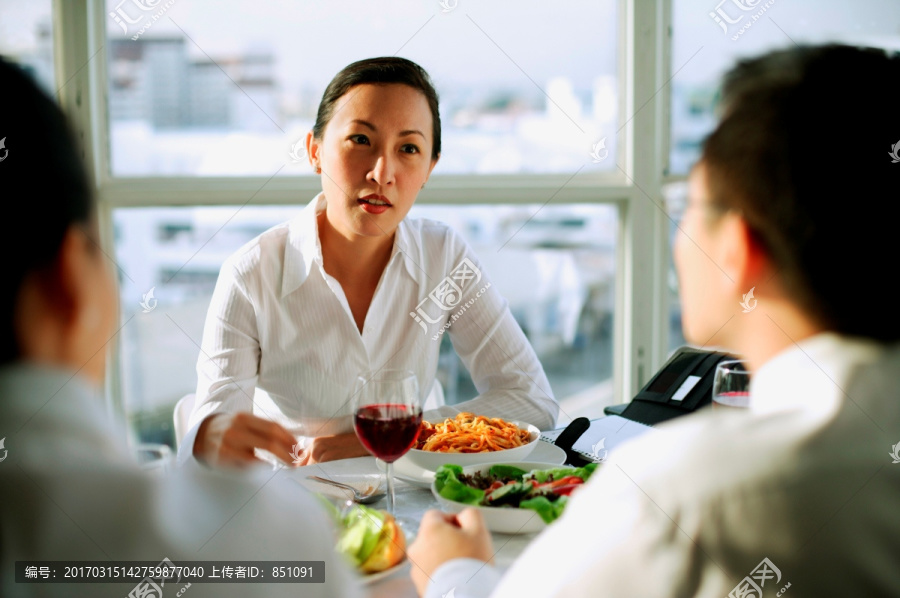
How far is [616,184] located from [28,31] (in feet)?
8.75

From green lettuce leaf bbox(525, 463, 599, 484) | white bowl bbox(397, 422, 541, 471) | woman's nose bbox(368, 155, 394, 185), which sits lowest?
white bowl bbox(397, 422, 541, 471)

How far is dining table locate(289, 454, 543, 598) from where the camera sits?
1029 mm

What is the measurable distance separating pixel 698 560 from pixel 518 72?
3.06 meters

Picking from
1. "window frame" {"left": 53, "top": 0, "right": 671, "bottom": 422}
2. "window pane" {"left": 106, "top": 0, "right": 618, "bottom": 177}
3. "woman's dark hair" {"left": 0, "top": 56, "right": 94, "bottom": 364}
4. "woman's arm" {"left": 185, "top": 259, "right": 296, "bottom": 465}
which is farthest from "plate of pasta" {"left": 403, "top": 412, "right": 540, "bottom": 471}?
"window pane" {"left": 106, "top": 0, "right": 618, "bottom": 177}

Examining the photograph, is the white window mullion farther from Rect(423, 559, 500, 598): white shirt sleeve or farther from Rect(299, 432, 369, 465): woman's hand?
Rect(423, 559, 500, 598): white shirt sleeve

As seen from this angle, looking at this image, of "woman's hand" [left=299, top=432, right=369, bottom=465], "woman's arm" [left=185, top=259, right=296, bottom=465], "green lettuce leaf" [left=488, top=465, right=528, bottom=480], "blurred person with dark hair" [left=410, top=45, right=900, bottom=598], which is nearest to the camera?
"blurred person with dark hair" [left=410, top=45, right=900, bottom=598]

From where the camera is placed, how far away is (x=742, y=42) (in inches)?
134

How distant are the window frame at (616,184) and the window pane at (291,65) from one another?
0.23ft

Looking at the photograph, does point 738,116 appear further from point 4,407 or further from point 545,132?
point 545,132

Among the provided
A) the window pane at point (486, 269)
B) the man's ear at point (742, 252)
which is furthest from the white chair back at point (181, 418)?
the man's ear at point (742, 252)

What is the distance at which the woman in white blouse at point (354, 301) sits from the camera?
6.60 feet

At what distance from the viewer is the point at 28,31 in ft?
10.4

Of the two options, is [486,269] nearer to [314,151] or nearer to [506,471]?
[314,151]

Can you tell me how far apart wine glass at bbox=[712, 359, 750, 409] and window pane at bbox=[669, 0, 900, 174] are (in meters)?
2.25
